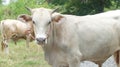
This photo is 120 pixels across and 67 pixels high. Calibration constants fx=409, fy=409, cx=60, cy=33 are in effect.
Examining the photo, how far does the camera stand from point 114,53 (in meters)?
8.71

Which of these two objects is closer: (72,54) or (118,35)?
(72,54)

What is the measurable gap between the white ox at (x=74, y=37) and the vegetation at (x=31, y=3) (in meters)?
3.98

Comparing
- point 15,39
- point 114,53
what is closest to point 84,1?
point 15,39

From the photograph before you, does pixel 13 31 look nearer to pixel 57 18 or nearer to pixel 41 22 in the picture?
pixel 57 18

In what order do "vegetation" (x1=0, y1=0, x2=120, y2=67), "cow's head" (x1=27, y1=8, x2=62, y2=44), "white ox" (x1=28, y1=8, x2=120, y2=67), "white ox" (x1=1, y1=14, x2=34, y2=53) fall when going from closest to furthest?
"cow's head" (x1=27, y1=8, x2=62, y2=44), "white ox" (x1=28, y1=8, x2=120, y2=67), "vegetation" (x1=0, y1=0, x2=120, y2=67), "white ox" (x1=1, y1=14, x2=34, y2=53)

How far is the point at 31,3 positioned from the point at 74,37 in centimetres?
2817

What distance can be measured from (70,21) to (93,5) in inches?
600

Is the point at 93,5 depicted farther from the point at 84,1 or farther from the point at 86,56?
the point at 86,56

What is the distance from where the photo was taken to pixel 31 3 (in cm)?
3569

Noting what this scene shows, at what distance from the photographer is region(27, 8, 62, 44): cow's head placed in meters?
7.16

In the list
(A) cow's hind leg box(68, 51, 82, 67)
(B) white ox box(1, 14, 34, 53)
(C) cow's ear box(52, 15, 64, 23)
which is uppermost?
(C) cow's ear box(52, 15, 64, 23)

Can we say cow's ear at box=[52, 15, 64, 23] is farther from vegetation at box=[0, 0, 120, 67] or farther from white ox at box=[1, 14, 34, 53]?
white ox at box=[1, 14, 34, 53]

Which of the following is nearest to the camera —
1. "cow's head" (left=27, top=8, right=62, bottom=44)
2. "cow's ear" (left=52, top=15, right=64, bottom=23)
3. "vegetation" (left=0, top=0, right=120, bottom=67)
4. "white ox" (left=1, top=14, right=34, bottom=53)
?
"cow's head" (left=27, top=8, right=62, bottom=44)

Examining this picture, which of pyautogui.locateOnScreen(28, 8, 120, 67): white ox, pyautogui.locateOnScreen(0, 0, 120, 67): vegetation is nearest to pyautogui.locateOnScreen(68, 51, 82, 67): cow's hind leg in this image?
pyautogui.locateOnScreen(28, 8, 120, 67): white ox
